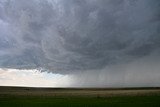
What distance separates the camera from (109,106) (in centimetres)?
5722

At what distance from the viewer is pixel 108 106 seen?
57188mm

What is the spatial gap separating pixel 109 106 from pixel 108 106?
0.68ft
